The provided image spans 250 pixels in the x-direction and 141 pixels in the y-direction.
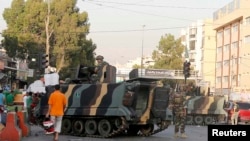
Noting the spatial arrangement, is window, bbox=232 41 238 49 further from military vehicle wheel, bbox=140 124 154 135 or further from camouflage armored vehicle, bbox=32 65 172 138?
military vehicle wheel, bbox=140 124 154 135

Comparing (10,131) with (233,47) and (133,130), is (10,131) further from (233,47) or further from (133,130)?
(233,47)

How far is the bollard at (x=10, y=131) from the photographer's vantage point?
1452 cm

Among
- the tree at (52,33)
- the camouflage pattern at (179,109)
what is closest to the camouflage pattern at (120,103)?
the camouflage pattern at (179,109)

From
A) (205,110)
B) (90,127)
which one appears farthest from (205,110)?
(90,127)

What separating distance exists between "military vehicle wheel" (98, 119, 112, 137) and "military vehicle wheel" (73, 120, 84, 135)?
0.87 metres

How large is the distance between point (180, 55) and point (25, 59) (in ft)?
91.2

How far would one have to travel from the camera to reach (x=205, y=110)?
32.5 metres

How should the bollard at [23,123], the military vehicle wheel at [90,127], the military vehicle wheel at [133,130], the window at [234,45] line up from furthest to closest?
the window at [234,45]
the military vehicle wheel at [133,130]
the military vehicle wheel at [90,127]
the bollard at [23,123]

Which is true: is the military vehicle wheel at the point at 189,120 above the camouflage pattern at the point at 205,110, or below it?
below

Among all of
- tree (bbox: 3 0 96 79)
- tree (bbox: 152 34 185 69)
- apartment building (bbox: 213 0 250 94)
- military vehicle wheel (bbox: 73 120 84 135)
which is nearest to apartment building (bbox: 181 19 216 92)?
apartment building (bbox: 213 0 250 94)

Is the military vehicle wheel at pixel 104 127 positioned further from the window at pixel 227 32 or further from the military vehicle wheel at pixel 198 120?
the window at pixel 227 32

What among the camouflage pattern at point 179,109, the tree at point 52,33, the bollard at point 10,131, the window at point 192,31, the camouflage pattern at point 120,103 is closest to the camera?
the bollard at point 10,131

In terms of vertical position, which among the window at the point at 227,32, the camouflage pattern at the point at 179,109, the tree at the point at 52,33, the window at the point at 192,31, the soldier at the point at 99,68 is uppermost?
the window at the point at 192,31

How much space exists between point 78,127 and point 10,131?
3.81 metres
